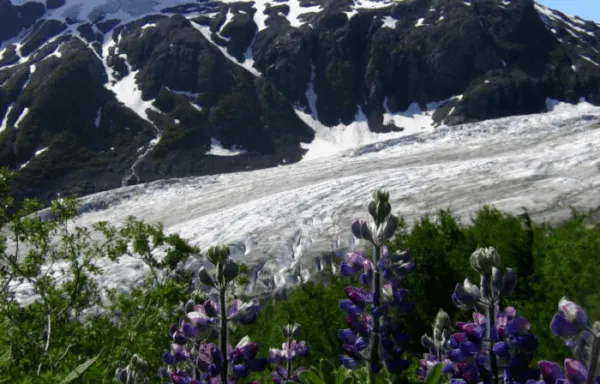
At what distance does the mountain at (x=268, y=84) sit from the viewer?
90.8m

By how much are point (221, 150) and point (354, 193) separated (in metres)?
64.0

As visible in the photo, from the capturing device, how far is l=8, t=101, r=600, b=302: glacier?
2353 centimetres

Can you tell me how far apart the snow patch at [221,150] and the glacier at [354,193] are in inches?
1629

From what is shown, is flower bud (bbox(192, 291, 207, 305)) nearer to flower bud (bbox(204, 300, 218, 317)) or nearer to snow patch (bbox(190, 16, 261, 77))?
flower bud (bbox(204, 300, 218, 317))

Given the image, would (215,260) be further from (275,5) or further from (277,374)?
(275,5)

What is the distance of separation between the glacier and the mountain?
41746mm

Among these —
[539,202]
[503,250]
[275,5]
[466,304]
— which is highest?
[466,304]

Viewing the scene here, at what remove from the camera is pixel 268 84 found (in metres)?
110

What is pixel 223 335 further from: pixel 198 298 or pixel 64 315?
pixel 64 315

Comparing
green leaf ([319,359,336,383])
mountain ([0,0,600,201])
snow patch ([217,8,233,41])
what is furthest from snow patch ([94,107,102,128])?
green leaf ([319,359,336,383])

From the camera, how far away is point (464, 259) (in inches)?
469

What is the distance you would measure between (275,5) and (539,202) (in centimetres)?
12044

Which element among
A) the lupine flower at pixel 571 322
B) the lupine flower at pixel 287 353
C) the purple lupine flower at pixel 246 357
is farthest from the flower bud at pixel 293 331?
the lupine flower at pixel 571 322

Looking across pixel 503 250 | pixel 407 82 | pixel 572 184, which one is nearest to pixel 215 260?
pixel 503 250
